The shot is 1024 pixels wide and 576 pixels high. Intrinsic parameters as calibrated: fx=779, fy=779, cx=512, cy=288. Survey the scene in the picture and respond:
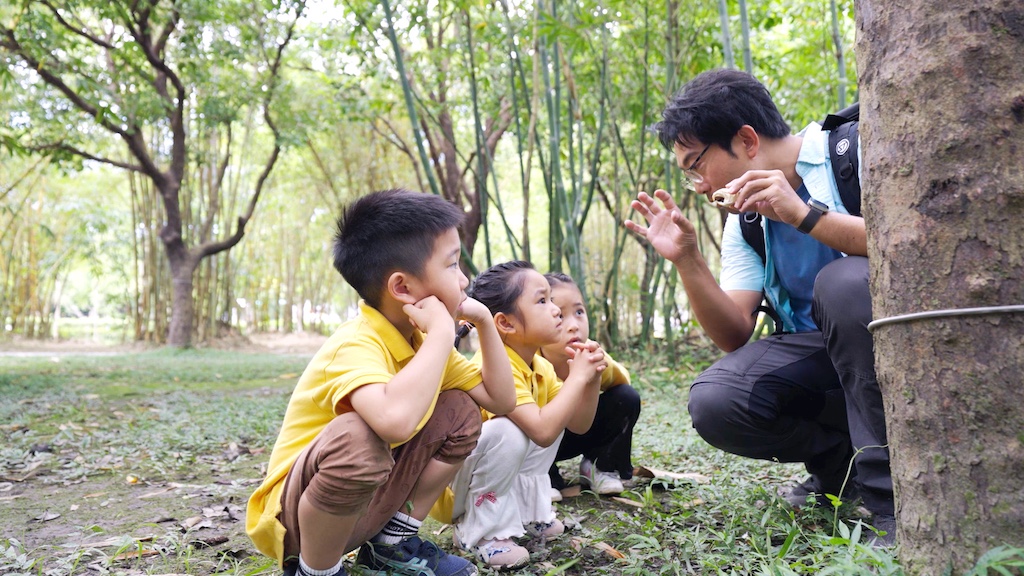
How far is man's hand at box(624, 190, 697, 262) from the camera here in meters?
1.94

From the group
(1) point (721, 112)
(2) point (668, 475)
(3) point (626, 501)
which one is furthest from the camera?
(2) point (668, 475)

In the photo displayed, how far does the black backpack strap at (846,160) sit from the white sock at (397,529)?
1225 millimetres

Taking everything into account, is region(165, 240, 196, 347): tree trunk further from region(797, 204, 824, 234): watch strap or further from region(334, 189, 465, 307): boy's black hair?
region(797, 204, 824, 234): watch strap

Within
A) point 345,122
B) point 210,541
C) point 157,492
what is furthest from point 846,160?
point 345,122

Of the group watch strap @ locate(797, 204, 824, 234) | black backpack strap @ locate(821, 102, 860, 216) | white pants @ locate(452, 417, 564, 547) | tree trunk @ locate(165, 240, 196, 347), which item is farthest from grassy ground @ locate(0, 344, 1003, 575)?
tree trunk @ locate(165, 240, 196, 347)

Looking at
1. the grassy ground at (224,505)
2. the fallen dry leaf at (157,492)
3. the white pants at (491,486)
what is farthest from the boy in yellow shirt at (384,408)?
the fallen dry leaf at (157,492)

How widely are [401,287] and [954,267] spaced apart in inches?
38.8

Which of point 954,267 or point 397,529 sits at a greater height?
point 954,267

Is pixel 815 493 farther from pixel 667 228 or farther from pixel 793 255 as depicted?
pixel 667 228

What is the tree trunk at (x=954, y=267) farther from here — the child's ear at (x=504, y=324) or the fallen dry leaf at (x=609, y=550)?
the child's ear at (x=504, y=324)

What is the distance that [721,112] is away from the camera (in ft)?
6.23

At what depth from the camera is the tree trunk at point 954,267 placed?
106cm

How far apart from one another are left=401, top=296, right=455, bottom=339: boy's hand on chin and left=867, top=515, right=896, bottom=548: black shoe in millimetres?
915

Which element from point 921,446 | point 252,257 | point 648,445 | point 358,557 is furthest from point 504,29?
point 252,257
